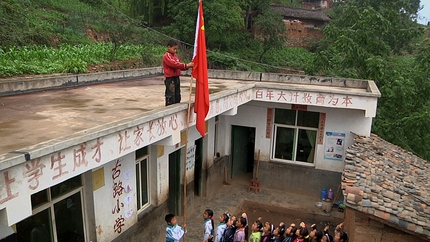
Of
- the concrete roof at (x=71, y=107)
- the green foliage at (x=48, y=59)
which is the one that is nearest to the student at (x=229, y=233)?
the concrete roof at (x=71, y=107)

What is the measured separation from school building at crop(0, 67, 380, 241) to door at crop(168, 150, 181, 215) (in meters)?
0.03

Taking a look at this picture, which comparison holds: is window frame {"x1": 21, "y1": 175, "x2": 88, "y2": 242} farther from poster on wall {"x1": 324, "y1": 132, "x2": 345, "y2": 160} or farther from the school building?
poster on wall {"x1": 324, "y1": 132, "x2": 345, "y2": 160}

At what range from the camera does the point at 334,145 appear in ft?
34.3

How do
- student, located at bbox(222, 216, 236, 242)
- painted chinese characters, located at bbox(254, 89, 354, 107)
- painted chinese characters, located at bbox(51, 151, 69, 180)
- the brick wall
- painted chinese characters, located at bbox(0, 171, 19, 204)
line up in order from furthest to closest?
the brick wall < painted chinese characters, located at bbox(254, 89, 354, 107) < student, located at bbox(222, 216, 236, 242) < painted chinese characters, located at bbox(51, 151, 69, 180) < painted chinese characters, located at bbox(0, 171, 19, 204)

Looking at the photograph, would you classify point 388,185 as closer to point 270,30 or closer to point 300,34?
point 270,30

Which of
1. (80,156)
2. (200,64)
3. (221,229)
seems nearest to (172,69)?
(200,64)

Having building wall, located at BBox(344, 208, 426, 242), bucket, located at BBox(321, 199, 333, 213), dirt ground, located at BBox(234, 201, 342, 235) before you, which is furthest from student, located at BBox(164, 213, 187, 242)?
bucket, located at BBox(321, 199, 333, 213)

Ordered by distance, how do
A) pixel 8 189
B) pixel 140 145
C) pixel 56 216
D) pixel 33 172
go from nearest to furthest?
1. pixel 8 189
2. pixel 33 172
3. pixel 140 145
4. pixel 56 216

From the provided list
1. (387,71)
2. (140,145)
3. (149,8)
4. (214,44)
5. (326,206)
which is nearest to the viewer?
(140,145)

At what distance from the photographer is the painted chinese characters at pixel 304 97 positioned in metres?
9.43

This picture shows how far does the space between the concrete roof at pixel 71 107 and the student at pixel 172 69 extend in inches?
8.3

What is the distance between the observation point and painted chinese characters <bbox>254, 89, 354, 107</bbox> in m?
9.43

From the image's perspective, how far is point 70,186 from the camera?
5219mm

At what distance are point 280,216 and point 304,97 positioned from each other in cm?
355
